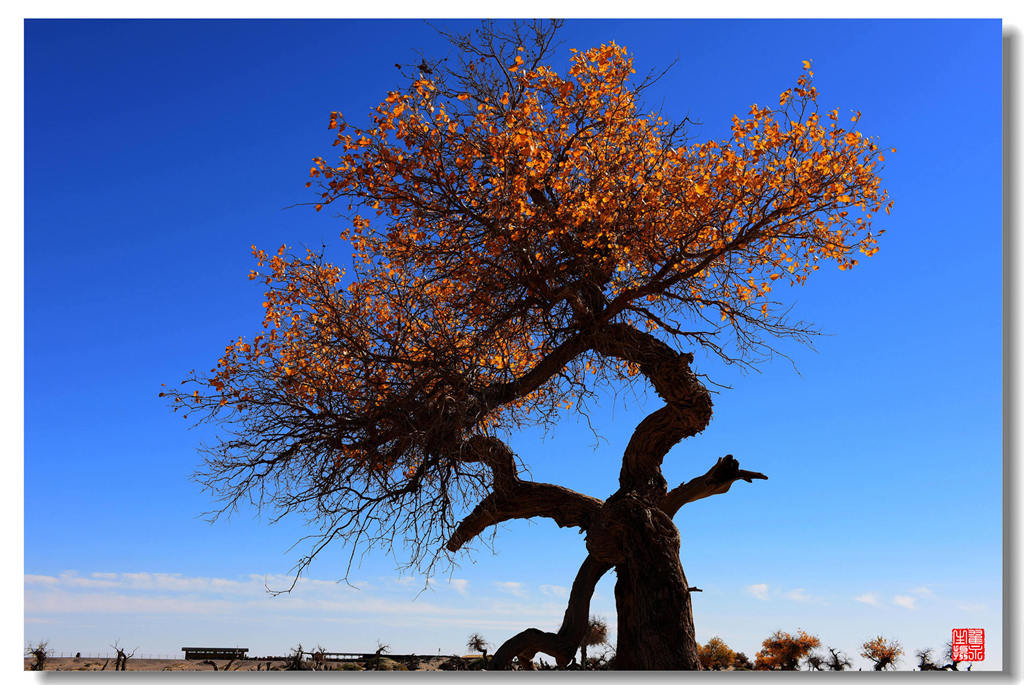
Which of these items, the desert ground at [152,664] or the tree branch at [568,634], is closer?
the desert ground at [152,664]

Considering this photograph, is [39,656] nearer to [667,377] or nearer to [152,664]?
[152,664]

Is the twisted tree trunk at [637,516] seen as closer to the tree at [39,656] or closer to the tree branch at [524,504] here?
the tree branch at [524,504]

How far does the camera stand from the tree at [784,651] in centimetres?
921

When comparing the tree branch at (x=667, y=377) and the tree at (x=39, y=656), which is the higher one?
the tree branch at (x=667, y=377)

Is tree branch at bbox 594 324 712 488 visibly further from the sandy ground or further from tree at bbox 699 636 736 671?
the sandy ground

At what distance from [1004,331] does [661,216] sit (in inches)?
154

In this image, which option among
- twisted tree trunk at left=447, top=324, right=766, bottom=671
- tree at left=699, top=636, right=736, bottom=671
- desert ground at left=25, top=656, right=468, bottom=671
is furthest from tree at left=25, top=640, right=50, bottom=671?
tree at left=699, top=636, right=736, bottom=671

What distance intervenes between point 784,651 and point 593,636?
3.16 meters

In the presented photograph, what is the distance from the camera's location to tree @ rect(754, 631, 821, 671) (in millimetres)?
9211

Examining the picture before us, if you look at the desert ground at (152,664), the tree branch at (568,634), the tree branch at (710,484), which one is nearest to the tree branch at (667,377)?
the tree branch at (710,484)

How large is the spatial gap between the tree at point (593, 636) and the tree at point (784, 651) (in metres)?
2.55

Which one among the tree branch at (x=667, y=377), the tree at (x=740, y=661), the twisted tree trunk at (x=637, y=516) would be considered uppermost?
the tree branch at (x=667, y=377)

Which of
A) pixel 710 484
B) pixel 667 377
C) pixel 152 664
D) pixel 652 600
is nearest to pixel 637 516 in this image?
pixel 652 600
